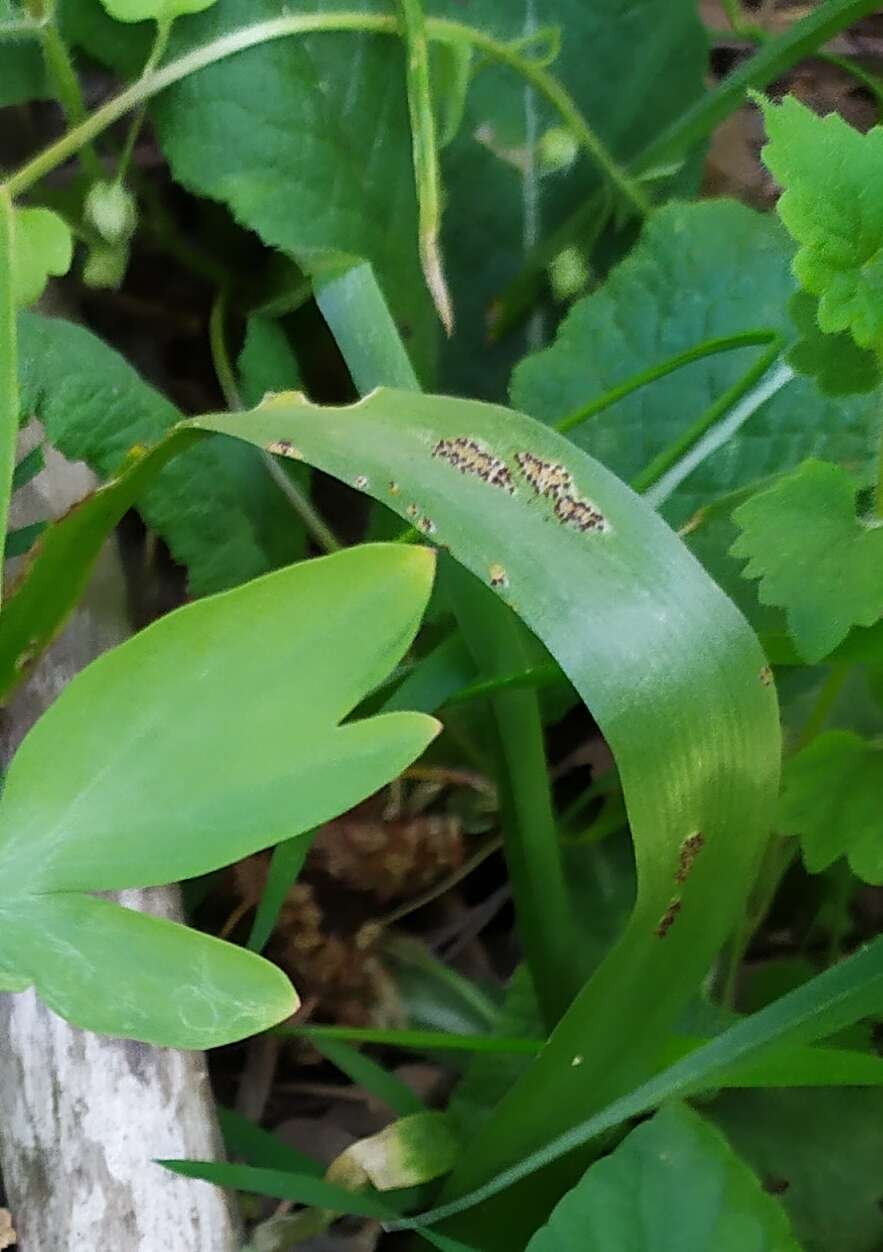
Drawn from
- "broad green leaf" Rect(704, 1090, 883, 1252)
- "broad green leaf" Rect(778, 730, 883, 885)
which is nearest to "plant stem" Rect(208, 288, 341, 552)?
"broad green leaf" Rect(778, 730, 883, 885)

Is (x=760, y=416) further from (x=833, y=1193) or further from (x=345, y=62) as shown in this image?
(x=833, y=1193)

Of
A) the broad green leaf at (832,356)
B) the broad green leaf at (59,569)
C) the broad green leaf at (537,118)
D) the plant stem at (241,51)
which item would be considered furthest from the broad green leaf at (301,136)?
the broad green leaf at (832,356)

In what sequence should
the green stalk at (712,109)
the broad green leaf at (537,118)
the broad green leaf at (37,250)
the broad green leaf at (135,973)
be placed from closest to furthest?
the broad green leaf at (135,973), the broad green leaf at (37,250), the green stalk at (712,109), the broad green leaf at (537,118)

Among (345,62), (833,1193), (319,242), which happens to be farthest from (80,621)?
(833,1193)

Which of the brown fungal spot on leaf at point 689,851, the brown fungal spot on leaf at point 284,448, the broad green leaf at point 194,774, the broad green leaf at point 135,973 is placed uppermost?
the brown fungal spot on leaf at point 284,448

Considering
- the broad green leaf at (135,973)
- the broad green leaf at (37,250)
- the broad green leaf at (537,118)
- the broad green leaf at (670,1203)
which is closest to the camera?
the broad green leaf at (135,973)

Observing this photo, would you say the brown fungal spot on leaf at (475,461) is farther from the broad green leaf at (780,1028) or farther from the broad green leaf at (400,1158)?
the broad green leaf at (400,1158)

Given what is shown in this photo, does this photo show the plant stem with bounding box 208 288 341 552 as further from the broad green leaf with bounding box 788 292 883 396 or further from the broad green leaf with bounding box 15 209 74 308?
the broad green leaf with bounding box 788 292 883 396
